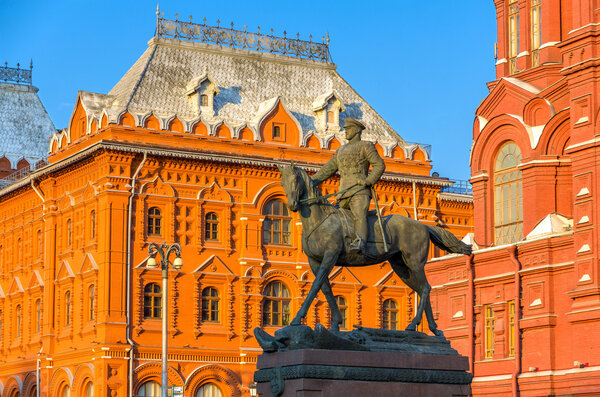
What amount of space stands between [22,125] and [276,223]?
2269 cm

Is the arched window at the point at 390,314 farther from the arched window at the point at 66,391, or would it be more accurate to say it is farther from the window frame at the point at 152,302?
the arched window at the point at 66,391

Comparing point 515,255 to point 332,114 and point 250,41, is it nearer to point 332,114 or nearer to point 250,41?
point 332,114

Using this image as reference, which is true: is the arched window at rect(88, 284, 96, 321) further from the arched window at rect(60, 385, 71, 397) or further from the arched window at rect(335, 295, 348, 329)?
the arched window at rect(335, 295, 348, 329)

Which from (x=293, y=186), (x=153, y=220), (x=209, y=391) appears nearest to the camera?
(x=293, y=186)

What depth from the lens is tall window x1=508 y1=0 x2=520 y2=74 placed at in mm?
47344

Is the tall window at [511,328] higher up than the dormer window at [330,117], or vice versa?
the dormer window at [330,117]

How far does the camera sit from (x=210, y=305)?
53.7 meters

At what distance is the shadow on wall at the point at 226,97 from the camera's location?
186 feet

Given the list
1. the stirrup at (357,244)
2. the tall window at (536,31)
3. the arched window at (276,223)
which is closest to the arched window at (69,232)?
the arched window at (276,223)

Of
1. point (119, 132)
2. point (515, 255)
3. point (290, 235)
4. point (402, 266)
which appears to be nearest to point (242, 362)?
point (290, 235)

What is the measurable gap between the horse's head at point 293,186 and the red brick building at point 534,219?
20267mm

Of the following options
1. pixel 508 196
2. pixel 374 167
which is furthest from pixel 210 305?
pixel 374 167

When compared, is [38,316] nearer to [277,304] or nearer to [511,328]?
[277,304]

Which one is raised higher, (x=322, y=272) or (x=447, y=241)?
(x=447, y=241)
